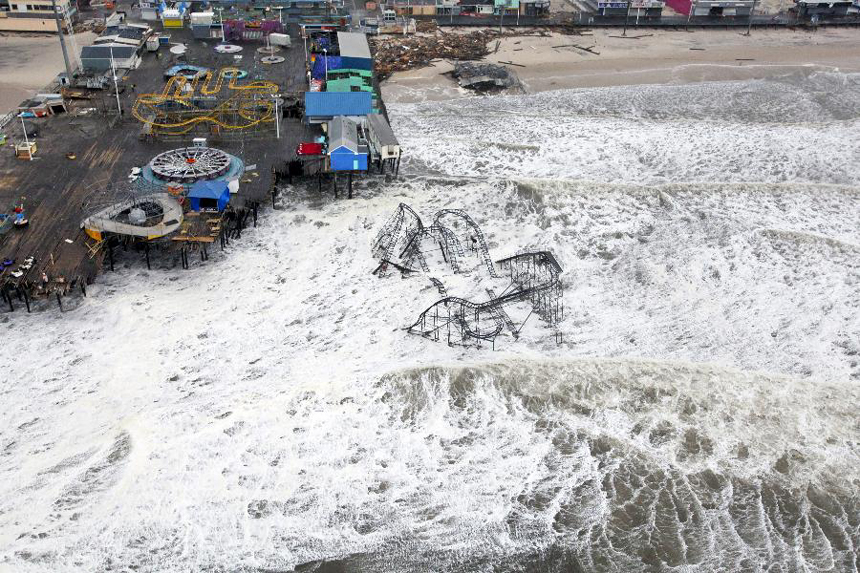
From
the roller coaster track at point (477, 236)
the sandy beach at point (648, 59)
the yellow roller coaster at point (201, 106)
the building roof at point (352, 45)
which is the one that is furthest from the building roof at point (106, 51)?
the roller coaster track at point (477, 236)

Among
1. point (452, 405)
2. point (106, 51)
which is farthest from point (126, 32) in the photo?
point (452, 405)

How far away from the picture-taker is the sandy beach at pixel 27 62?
46.0m

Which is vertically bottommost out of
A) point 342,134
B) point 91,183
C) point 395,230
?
point 395,230

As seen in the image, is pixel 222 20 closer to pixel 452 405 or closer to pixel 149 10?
pixel 149 10

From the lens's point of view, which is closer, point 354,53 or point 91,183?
point 91,183

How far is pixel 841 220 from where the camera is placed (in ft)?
114

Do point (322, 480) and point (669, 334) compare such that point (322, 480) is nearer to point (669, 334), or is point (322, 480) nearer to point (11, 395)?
point (11, 395)

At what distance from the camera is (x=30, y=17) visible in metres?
56.8

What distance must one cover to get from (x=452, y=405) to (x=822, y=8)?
6369cm

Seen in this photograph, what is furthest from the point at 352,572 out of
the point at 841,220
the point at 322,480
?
the point at 841,220

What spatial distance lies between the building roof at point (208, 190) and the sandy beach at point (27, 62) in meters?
19.5

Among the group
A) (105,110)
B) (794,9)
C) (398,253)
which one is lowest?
(398,253)

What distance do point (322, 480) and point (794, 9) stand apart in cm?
6768

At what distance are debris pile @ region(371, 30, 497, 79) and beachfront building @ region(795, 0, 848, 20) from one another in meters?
29.6
